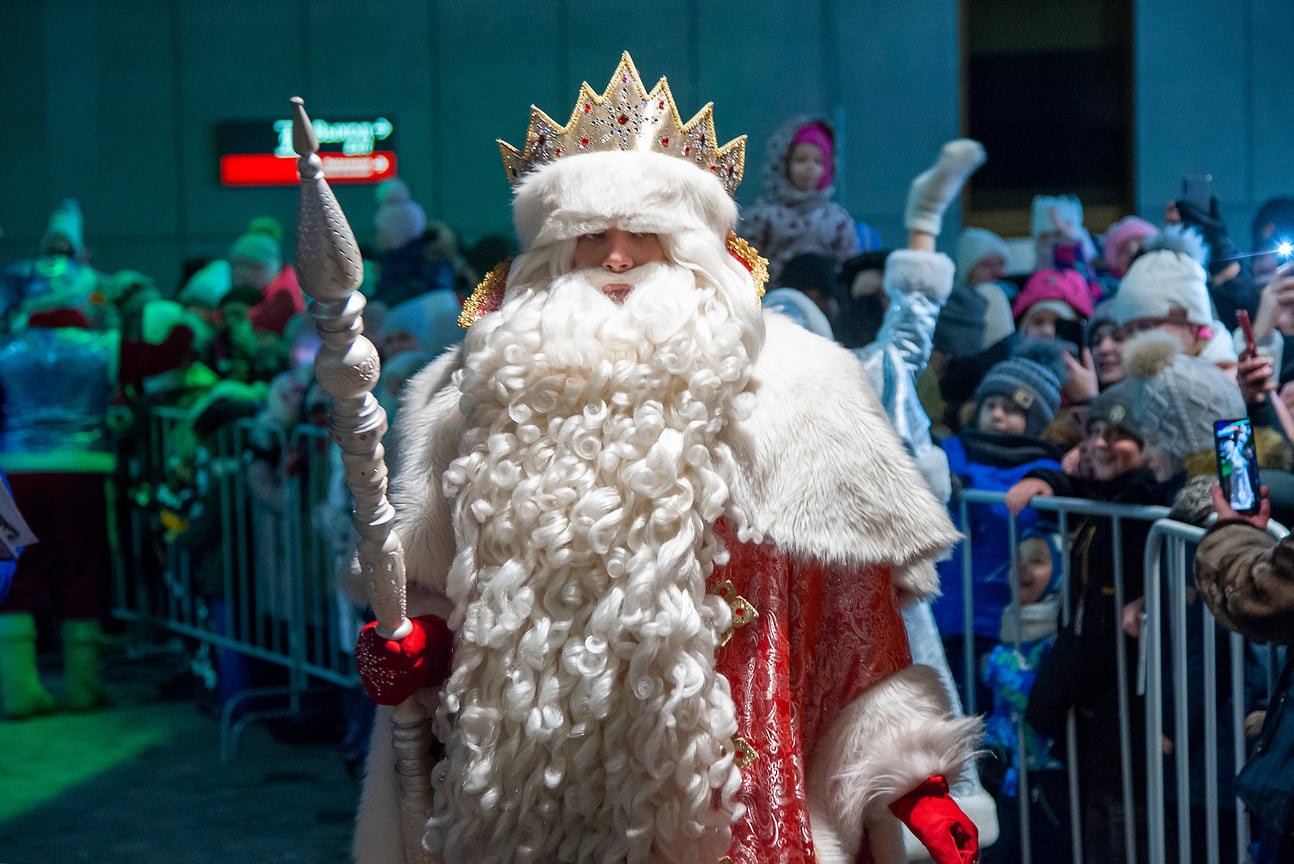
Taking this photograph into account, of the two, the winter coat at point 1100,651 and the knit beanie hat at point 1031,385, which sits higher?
the knit beanie hat at point 1031,385

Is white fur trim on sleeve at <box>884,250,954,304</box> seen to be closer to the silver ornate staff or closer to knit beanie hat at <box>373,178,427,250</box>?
the silver ornate staff

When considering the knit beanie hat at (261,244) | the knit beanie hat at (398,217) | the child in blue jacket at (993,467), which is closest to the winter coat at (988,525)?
the child in blue jacket at (993,467)

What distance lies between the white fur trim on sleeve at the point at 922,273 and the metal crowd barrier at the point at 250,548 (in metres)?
2.05

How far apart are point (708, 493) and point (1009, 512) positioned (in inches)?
74.7

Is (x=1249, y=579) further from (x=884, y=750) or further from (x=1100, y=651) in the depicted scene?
(x=1100, y=651)

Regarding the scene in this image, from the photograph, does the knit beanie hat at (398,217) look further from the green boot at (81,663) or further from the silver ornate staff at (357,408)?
the silver ornate staff at (357,408)

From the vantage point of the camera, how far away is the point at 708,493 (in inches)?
68.5

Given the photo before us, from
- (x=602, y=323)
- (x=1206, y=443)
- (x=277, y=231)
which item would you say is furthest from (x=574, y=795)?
(x=277, y=231)

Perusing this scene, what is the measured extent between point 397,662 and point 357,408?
41cm

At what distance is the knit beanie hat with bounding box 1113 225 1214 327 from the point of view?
3.59 metres

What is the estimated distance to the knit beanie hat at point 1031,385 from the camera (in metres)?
3.77

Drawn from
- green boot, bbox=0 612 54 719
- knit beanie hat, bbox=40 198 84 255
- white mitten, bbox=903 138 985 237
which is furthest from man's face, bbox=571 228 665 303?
knit beanie hat, bbox=40 198 84 255

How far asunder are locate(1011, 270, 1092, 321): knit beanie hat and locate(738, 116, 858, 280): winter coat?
25.8 inches

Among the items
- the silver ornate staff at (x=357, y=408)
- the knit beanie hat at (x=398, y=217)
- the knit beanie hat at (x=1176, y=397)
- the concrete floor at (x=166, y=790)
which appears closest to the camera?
the silver ornate staff at (x=357, y=408)
